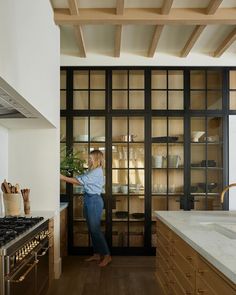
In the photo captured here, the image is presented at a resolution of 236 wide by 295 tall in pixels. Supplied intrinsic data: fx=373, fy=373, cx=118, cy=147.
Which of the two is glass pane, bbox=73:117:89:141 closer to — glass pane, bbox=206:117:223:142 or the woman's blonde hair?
the woman's blonde hair

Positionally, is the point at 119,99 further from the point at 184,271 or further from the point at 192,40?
the point at 184,271

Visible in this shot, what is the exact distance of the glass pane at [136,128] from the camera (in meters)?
5.45

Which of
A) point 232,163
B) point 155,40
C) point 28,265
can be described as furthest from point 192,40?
point 28,265

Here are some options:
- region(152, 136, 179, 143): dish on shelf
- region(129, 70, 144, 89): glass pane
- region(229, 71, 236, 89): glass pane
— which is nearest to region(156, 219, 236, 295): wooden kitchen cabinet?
region(152, 136, 179, 143): dish on shelf

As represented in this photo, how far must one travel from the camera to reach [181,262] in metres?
2.60

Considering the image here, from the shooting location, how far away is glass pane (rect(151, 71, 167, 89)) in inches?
214

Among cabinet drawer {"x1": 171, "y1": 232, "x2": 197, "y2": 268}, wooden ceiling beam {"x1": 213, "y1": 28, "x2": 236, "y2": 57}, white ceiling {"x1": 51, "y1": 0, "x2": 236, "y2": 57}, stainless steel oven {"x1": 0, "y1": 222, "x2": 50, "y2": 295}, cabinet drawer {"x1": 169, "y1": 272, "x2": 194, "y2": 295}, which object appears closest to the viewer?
stainless steel oven {"x1": 0, "y1": 222, "x2": 50, "y2": 295}

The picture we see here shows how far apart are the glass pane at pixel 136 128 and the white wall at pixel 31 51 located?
62.0 inches

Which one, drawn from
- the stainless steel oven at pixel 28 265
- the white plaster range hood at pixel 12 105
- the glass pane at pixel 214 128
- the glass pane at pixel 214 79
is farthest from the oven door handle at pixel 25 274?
the glass pane at pixel 214 79

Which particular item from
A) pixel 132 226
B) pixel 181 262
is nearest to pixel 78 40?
pixel 132 226

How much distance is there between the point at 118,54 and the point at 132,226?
2.45 meters

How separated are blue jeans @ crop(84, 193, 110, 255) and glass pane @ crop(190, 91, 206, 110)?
1965mm

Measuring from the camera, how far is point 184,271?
2488mm

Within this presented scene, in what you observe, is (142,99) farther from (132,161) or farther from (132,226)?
(132,226)
